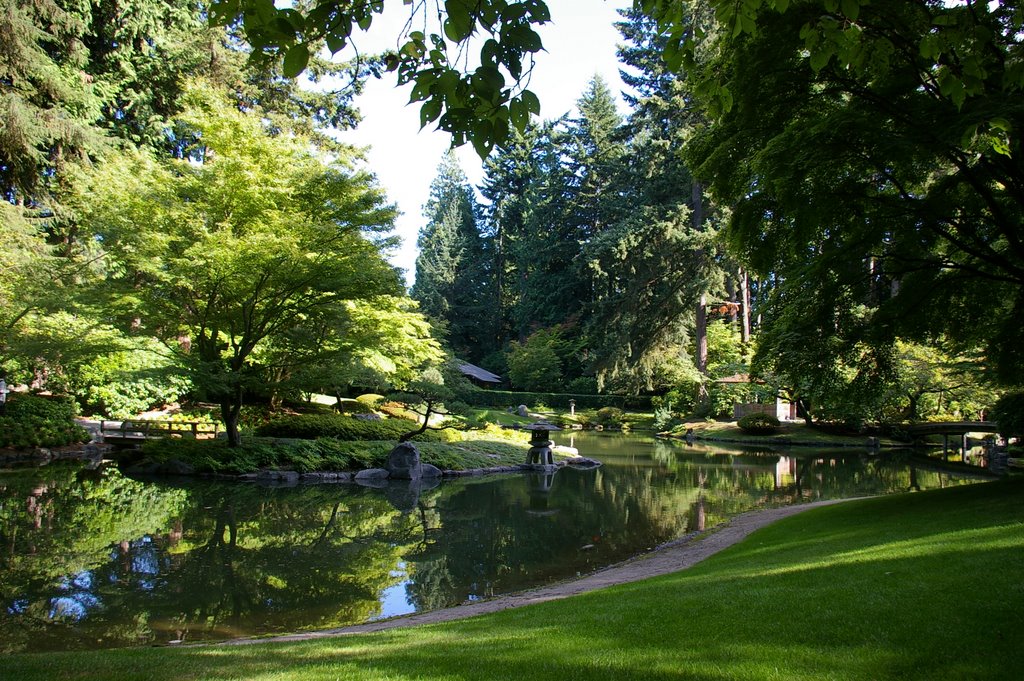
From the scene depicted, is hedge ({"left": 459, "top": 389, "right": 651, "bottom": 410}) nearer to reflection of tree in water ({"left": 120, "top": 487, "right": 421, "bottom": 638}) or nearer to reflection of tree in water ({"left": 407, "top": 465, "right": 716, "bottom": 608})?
reflection of tree in water ({"left": 407, "top": 465, "right": 716, "bottom": 608})

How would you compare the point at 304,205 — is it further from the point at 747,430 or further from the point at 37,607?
the point at 747,430

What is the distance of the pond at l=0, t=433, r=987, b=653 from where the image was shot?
6.43m

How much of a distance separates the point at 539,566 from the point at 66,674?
6.20 meters

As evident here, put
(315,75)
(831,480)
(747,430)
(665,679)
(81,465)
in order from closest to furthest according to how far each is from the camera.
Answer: (665,679) < (81,465) < (831,480) < (315,75) < (747,430)

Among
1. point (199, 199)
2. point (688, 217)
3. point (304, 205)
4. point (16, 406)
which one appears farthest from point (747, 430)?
point (16, 406)

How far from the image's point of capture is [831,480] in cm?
1722

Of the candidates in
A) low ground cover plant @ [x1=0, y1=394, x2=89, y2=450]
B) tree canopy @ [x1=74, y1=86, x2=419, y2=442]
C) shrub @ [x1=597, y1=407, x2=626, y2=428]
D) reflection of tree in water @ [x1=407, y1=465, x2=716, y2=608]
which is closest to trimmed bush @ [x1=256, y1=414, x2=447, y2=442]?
tree canopy @ [x1=74, y1=86, x2=419, y2=442]

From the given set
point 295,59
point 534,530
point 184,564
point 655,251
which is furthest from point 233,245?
point 655,251

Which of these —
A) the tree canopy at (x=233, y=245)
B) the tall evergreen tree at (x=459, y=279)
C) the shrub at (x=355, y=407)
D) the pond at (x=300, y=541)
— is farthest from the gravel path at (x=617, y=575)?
the tall evergreen tree at (x=459, y=279)

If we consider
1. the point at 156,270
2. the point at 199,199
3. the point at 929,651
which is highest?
the point at 199,199

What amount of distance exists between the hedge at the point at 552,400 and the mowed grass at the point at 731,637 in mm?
35566

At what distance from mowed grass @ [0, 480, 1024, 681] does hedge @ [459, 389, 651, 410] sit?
3557 cm

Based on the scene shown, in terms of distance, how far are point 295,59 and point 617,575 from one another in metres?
7.21

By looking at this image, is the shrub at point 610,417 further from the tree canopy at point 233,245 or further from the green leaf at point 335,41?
the green leaf at point 335,41
